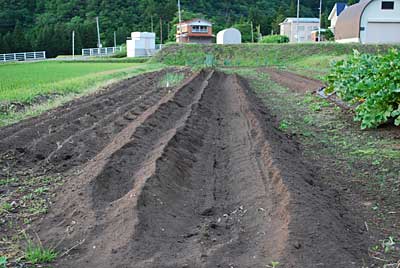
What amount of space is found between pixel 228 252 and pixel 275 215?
2.95ft

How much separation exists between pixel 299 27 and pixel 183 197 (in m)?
70.3

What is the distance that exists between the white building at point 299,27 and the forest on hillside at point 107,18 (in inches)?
134

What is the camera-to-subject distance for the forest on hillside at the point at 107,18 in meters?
58.8

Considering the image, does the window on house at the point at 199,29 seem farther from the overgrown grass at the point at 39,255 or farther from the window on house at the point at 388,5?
the overgrown grass at the point at 39,255

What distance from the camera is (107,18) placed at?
232 ft

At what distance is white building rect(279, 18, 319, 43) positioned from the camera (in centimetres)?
6956

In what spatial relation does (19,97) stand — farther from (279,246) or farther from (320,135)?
(279,246)

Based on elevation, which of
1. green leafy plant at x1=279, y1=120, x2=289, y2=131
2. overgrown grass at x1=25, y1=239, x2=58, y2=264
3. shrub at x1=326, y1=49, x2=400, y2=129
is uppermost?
shrub at x1=326, y1=49, x2=400, y2=129

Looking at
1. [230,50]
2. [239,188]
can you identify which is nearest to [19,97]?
[239,188]

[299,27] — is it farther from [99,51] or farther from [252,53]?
[252,53]

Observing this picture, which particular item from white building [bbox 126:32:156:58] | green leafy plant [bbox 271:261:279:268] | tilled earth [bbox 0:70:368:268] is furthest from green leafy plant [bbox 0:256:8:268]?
white building [bbox 126:32:156:58]

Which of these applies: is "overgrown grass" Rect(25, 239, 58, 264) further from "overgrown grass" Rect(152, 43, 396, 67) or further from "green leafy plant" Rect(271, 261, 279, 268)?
"overgrown grass" Rect(152, 43, 396, 67)

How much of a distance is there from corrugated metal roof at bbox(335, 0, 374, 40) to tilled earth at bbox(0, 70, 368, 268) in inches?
1545

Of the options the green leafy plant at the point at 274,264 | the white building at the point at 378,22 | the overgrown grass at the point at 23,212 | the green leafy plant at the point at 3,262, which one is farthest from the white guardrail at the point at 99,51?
the green leafy plant at the point at 274,264
